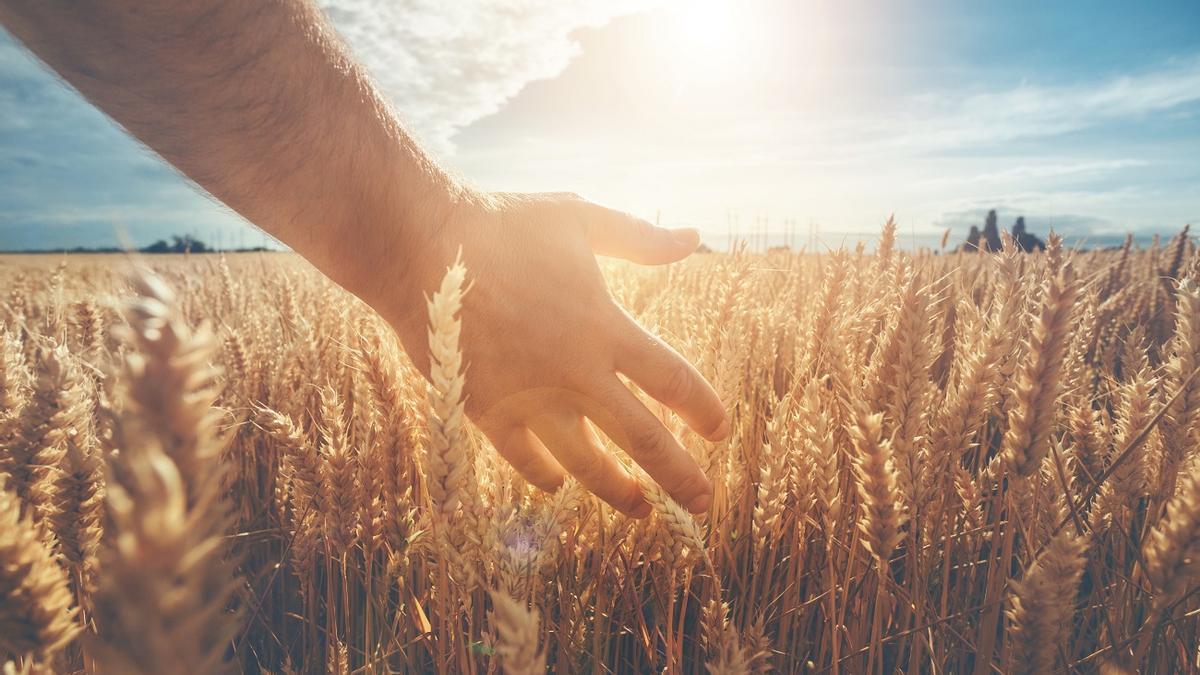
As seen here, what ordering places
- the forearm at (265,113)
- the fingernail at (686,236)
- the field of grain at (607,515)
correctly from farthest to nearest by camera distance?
the fingernail at (686,236)
the forearm at (265,113)
the field of grain at (607,515)

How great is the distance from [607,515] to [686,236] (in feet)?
2.69

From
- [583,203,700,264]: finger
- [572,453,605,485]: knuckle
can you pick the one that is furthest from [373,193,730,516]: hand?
[583,203,700,264]: finger

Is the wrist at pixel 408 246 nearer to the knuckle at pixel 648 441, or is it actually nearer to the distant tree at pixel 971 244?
the knuckle at pixel 648 441

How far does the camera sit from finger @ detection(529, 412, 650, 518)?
1196 millimetres

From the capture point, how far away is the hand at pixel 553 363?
1.20 m

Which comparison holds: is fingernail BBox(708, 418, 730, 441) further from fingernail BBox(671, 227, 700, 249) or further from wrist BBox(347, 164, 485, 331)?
wrist BBox(347, 164, 485, 331)

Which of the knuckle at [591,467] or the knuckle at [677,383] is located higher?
the knuckle at [677,383]

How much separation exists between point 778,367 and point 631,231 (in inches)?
51.1

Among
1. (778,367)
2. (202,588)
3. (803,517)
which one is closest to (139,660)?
(202,588)

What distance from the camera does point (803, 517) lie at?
1.11 metres

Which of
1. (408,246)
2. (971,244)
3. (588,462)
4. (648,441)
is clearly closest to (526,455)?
(588,462)

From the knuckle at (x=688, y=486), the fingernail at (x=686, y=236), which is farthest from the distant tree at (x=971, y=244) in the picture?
the knuckle at (x=688, y=486)

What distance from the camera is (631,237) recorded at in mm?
1495

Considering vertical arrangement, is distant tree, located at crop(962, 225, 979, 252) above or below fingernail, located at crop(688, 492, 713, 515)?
above
